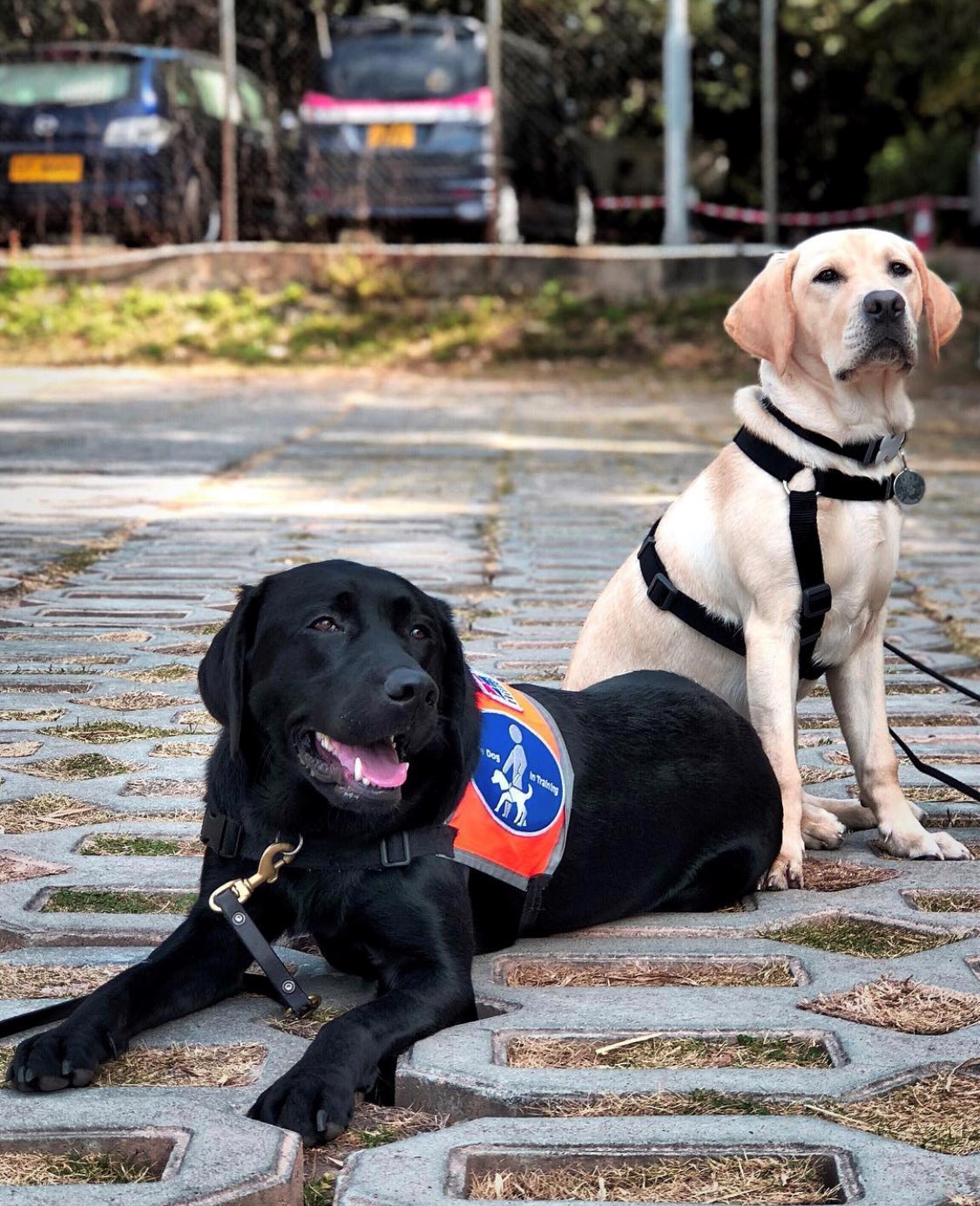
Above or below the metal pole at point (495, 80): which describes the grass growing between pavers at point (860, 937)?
below

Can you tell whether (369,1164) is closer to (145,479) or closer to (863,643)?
(863,643)

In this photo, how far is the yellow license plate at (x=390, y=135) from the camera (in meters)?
17.6

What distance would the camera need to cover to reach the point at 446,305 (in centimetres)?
1806

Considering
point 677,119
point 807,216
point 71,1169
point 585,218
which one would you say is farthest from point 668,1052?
point 585,218

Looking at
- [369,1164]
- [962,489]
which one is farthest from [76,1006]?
[962,489]

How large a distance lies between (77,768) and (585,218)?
17.8 m

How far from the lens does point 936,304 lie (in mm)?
4328

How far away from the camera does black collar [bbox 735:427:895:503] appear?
13.3 feet

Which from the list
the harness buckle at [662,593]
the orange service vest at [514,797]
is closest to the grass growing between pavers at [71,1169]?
the orange service vest at [514,797]

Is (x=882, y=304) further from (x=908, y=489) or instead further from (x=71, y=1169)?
(x=71, y=1169)

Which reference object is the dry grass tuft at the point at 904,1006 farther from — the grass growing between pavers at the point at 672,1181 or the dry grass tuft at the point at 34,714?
the dry grass tuft at the point at 34,714

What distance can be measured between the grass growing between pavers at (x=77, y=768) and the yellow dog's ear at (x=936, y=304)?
2246 millimetres

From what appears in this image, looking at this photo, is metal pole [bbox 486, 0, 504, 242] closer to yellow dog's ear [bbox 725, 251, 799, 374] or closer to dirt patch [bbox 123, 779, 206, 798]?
yellow dog's ear [bbox 725, 251, 799, 374]

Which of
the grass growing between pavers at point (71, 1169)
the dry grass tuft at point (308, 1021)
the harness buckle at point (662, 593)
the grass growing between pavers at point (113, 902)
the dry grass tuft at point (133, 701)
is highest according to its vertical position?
the harness buckle at point (662, 593)
